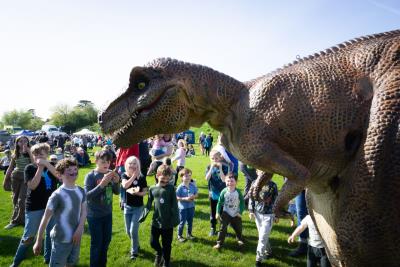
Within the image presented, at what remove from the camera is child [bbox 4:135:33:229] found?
9.16 m

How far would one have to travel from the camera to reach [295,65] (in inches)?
59.9

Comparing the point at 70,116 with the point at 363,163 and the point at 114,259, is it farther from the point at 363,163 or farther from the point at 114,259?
the point at 363,163

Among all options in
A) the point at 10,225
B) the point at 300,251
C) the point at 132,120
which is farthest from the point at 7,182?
the point at 132,120

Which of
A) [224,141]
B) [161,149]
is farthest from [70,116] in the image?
[224,141]

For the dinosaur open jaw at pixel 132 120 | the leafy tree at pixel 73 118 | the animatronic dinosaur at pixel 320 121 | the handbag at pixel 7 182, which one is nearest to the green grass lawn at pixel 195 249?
the handbag at pixel 7 182

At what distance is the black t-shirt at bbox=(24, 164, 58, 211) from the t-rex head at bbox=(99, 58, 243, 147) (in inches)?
256

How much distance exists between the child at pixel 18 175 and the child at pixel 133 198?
334 centimetres

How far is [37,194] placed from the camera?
23.4ft

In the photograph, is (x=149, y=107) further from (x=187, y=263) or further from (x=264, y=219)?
(x=187, y=263)

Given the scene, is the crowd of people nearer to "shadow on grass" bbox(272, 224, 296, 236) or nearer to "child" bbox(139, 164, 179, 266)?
"child" bbox(139, 164, 179, 266)

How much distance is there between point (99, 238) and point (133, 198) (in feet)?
4.89

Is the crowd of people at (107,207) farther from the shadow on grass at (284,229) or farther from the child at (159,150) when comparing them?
the child at (159,150)

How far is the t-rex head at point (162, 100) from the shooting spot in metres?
1.44

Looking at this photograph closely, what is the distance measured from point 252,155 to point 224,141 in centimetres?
29
